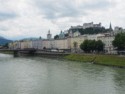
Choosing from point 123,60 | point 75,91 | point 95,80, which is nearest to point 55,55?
point 123,60

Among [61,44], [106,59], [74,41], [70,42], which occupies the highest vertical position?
[74,41]

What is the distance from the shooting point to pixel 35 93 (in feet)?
76.5

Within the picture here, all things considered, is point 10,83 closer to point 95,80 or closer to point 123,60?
point 95,80

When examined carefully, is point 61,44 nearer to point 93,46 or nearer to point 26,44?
point 26,44

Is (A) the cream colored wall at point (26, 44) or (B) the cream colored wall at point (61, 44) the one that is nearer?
(B) the cream colored wall at point (61, 44)

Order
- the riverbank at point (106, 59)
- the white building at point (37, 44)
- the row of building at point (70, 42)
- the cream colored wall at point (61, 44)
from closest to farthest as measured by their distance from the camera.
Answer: the riverbank at point (106, 59) < the row of building at point (70, 42) < the cream colored wall at point (61, 44) < the white building at point (37, 44)

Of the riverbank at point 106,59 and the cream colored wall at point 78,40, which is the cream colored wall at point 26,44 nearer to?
the cream colored wall at point 78,40

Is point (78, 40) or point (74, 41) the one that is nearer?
point (78, 40)

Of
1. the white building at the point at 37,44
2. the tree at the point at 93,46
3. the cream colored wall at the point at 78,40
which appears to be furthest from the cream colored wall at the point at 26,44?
the tree at the point at 93,46

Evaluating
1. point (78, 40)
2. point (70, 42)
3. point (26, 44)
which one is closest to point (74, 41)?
point (78, 40)

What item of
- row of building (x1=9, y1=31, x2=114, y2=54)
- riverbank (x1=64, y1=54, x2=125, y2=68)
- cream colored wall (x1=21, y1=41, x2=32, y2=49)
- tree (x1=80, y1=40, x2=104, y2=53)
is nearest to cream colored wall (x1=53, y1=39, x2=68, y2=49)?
row of building (x1=9, y1=31, x2=114, y2=54)

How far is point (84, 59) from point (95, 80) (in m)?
30.8

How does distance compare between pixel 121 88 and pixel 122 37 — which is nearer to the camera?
pixel 121 88

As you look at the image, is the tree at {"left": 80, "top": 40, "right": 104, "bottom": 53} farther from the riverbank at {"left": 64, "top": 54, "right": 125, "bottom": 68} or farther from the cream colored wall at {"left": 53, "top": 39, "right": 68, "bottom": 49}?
the cream colored wall at {"left": 53, "top": 39, "right": 68, "bottom": 49}
